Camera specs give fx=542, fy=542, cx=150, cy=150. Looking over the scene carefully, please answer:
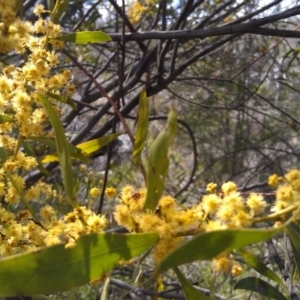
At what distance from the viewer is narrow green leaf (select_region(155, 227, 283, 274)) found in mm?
551

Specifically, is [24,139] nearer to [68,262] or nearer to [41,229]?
[41,229]

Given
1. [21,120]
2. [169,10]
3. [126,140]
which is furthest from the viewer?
[126,140]

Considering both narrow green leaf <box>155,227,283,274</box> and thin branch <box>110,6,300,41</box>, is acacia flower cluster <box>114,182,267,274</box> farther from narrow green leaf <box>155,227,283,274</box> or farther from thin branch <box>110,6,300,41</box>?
thin branch <box>110,6,300,41</box>

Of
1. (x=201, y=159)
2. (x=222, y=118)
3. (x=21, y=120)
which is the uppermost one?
(x=21, y=120)

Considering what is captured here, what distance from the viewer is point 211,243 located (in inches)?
22.3

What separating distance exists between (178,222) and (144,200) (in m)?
0.07

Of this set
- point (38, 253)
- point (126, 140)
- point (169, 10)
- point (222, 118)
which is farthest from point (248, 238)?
point (126, 140)

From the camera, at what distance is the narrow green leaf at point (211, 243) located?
55 cm

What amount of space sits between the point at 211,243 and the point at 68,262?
Result: 0.16m

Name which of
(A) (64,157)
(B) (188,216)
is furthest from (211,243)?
(A) (64,157)

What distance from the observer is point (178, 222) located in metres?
0.63

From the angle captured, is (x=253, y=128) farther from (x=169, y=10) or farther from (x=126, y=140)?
(x=169, y=10)

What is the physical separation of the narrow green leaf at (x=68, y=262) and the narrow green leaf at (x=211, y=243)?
0.16ft

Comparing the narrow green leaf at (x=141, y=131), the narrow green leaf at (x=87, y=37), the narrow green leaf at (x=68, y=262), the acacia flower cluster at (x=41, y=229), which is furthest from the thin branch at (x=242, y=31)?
the narrow green leaf at (x=68, y=262)
